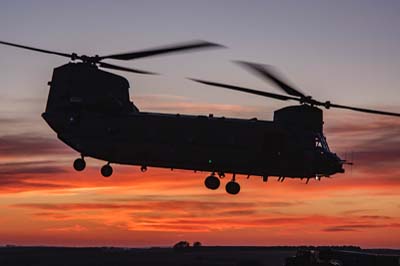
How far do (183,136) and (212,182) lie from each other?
341 centimetres

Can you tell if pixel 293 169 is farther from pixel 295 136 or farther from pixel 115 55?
pixel 115 55

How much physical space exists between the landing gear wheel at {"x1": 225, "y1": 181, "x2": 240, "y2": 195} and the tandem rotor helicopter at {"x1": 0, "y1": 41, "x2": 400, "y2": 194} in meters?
0.06

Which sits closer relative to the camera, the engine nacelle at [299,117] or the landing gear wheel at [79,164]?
the landing gear wheel at [79,164]

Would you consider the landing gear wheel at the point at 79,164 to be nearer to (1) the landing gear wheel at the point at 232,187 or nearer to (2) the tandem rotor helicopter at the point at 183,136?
(2) the tandem rotor helicopter at the point at 183,136

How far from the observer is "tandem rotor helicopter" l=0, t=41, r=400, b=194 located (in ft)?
135

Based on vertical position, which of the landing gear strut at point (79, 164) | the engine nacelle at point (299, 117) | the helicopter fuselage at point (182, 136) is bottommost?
the landing gear strut at point (79, 164)

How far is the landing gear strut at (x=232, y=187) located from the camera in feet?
139

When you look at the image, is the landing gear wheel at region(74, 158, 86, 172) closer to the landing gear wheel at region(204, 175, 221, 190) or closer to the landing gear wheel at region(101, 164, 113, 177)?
the landing gear wheel at region(101, 164, 113, 177)

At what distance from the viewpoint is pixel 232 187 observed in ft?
140

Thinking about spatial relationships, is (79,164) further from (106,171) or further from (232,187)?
(232,187)

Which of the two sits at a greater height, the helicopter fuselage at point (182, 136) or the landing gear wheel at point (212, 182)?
the helicopter fuselage at point (182, 136)

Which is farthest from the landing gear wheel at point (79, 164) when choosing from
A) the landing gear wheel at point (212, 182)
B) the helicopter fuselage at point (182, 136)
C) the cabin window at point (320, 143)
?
the cabin window at point (320, 143)

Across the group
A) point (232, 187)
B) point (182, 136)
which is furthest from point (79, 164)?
point (232, 187)

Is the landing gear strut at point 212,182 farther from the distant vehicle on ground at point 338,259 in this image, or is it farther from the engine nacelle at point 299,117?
the distant vehicle on ground at point 338,259
